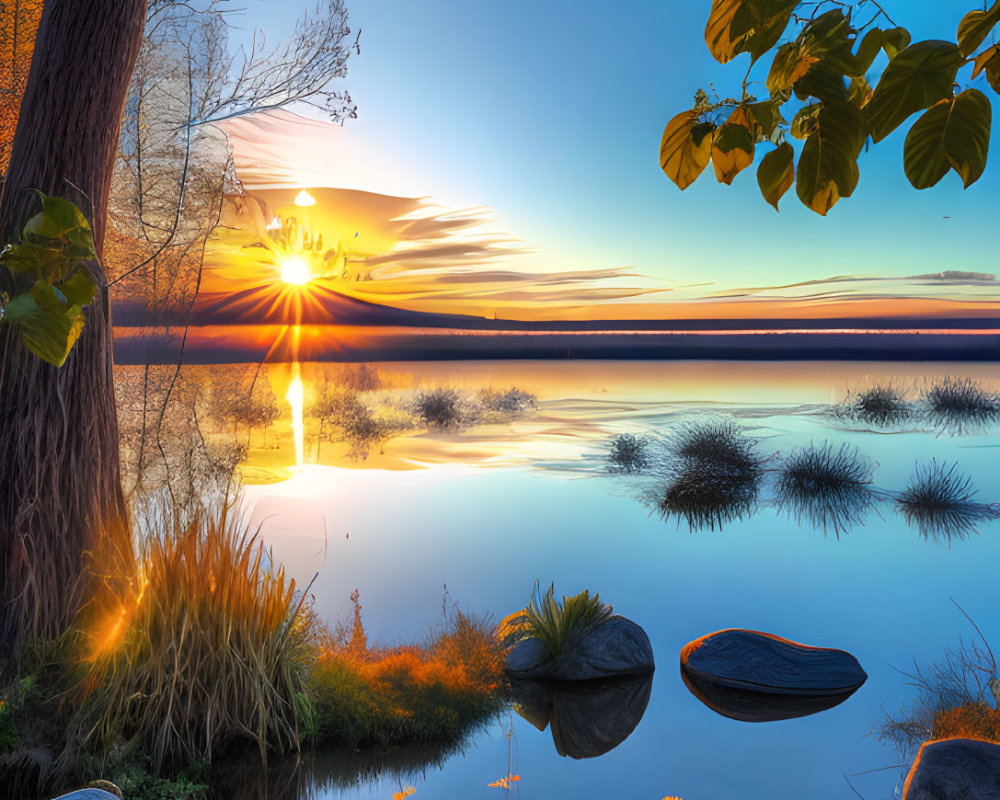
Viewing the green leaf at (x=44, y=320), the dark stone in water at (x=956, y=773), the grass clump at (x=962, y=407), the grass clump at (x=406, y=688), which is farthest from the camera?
the grass clump at (x=962, y=407)

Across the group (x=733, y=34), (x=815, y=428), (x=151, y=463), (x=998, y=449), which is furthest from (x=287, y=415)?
(x=733, y=34)

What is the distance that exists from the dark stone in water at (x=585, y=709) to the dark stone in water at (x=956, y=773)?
1.57 meters

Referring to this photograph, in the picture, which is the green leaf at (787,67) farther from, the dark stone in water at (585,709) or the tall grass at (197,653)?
the dark stone in water at (585,709)

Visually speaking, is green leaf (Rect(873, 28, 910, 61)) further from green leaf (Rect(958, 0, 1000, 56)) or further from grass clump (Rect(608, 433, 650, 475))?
grass clump (Rect(608, 433, 650, 475))

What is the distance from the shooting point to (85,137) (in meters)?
3.46

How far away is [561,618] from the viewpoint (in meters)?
4.83

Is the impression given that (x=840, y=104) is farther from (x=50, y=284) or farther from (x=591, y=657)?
(x=591, y=657)

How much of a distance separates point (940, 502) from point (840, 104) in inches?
438

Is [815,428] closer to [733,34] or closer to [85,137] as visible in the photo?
[85,137]

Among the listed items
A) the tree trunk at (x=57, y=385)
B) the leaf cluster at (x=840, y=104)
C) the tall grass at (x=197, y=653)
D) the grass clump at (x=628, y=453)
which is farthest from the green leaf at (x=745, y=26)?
the grass clump at (x=628, y=453)

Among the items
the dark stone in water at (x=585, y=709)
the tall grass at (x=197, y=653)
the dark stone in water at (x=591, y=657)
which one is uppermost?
the tall grass at (x=197, y=653)

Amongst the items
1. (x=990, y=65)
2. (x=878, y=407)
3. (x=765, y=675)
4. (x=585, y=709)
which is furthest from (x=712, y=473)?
(x=990, y=65)

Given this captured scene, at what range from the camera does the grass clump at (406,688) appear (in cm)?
359

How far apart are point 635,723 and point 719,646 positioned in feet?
3.51
